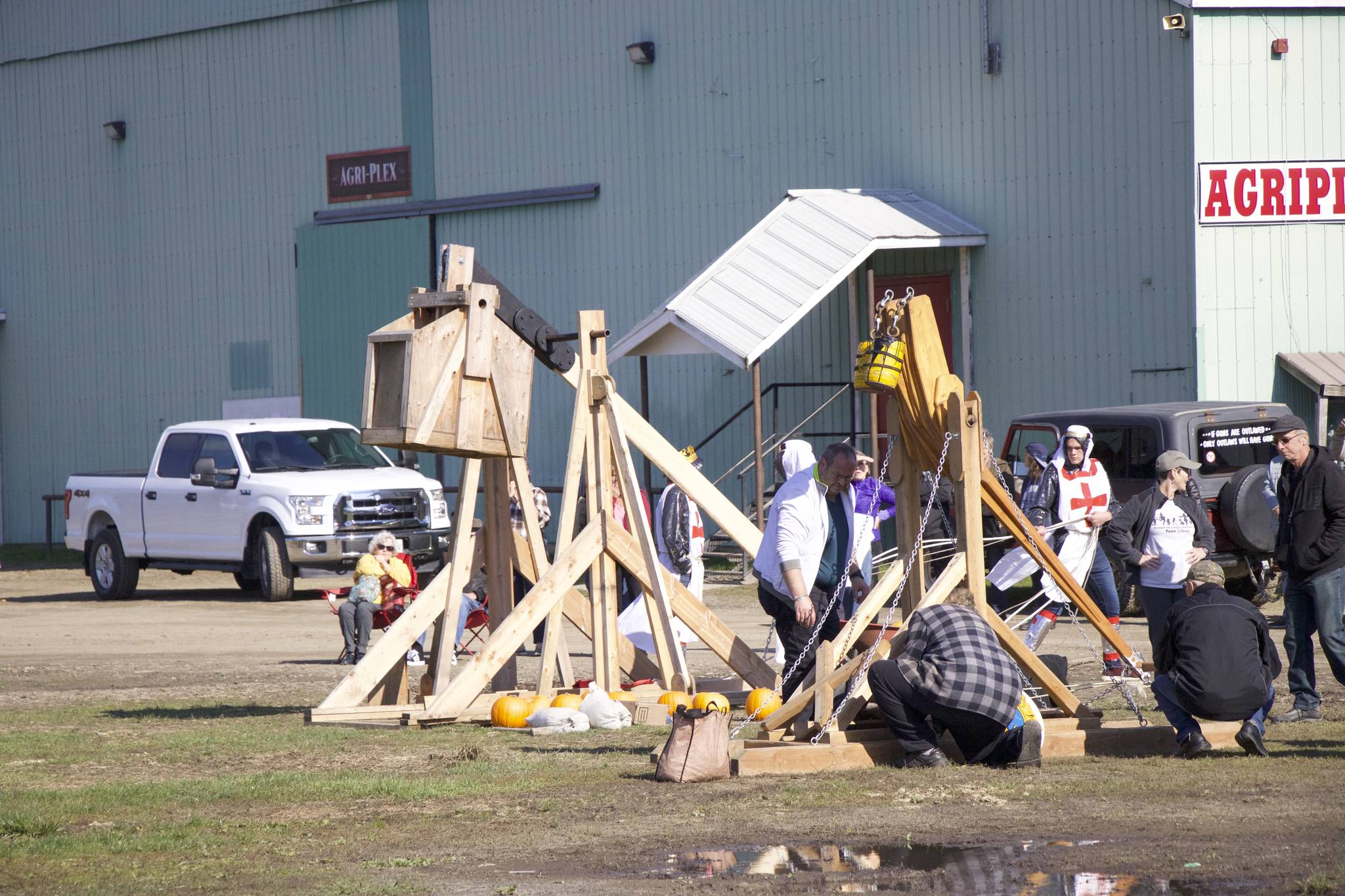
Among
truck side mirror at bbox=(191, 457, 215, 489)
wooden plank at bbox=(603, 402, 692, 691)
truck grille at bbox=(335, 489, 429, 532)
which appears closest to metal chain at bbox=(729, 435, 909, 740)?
wooden plank at bbox=(603, 402, 692, 691)

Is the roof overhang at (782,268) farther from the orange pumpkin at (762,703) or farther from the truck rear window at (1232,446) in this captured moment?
the orange pumpkin at (762,703)

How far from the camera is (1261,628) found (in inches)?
378

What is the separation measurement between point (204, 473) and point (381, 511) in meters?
2.17

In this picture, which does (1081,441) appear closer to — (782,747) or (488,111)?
(782,747)

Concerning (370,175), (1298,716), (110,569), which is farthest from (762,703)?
(370,175)

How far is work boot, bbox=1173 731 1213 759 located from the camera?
32.0ft

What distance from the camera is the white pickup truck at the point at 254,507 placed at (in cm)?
2145

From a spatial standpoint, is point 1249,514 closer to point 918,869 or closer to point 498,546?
point 498,546

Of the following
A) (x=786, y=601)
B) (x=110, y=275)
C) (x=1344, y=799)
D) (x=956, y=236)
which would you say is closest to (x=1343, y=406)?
(x=956, y=236)

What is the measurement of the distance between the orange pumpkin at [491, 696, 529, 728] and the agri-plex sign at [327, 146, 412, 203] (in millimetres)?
18977

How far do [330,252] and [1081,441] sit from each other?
19168 millimetres

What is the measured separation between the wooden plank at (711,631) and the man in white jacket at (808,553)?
0.81 meters

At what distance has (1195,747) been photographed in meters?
9.75

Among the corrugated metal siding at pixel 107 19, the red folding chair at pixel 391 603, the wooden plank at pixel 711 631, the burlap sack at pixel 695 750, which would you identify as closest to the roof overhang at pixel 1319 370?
the red folding chair at pixel 391 603
